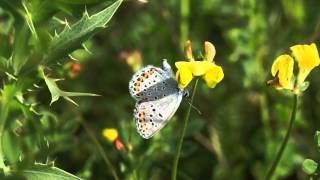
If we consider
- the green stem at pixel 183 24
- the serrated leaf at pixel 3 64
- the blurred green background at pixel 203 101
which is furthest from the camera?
the green stem at pixel 183 24

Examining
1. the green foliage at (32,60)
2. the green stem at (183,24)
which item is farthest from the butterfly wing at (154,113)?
the green stem at (183,24)


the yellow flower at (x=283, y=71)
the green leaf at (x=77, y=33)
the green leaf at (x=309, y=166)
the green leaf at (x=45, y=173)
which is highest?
the green leaf at (x=77, y=33)

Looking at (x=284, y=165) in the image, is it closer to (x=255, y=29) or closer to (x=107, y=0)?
(x=255, y=29)

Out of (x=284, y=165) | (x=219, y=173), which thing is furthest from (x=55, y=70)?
(x=284, y=165)

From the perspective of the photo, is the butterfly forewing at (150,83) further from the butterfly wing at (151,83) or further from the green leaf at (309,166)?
the green leaf at (309,166)

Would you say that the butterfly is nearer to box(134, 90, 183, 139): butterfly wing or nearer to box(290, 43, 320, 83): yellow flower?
box(134, 90, 183, 139): butterfly wing

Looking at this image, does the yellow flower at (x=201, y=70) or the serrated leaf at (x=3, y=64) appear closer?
the yellow flower at (x=201, y=70)
